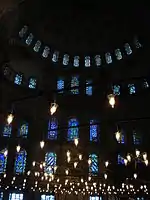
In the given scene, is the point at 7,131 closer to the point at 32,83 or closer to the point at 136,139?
the point at 32,83

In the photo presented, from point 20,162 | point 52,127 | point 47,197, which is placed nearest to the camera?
point 47,197

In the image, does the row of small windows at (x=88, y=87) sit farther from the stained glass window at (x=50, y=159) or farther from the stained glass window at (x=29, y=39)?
the stained glass window at (x=50, y=159)

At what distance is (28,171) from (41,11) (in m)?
15.1

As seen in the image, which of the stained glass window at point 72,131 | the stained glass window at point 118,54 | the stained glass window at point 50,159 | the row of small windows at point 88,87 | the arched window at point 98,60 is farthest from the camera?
the arched window at point 98,60

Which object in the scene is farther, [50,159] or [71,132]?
[71,132]

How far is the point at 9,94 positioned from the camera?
1177 inches

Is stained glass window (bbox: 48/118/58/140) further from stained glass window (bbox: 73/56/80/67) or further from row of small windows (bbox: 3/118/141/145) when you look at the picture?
stained glass window (bbox: 73/56/80/67)

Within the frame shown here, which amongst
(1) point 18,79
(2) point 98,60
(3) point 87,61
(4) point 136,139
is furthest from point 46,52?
(4) point 136,139

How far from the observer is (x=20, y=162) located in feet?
94.5

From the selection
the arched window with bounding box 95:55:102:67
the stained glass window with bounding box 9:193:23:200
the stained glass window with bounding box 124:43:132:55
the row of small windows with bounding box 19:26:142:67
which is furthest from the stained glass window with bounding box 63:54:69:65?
the stained glass window with bounding box 9:193:23:200

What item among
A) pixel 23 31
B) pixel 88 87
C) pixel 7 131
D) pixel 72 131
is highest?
pixel 23 31

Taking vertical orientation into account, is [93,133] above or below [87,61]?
below

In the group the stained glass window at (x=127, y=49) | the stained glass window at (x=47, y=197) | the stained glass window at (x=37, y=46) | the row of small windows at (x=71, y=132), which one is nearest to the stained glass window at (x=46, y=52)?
the stained glass window at (x=37, y=46)

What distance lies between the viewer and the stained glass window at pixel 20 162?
28.4 metres
